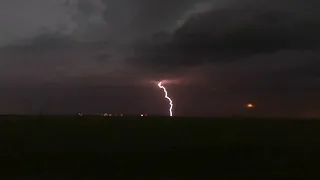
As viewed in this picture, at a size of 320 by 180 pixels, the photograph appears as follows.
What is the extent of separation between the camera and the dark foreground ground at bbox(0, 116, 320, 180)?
26.2m

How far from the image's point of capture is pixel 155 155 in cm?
3155

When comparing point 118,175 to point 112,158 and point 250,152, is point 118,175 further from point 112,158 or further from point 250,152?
point 250,152

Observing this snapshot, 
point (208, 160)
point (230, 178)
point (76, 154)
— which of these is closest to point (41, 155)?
point (76, 154)

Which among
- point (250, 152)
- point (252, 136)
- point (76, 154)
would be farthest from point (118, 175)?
point (252, 136)

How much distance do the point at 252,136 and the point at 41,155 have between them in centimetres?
2113

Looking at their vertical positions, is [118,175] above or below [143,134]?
below

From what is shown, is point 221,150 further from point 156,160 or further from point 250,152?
point 156,160

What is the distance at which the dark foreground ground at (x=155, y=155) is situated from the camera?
26.2 meters

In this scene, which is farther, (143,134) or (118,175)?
(143,134)

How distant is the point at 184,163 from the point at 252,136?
55.0 ft

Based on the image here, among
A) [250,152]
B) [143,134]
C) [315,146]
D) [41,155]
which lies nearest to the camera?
[41,155]

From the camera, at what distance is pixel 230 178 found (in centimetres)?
2508

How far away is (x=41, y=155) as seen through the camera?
103 feet

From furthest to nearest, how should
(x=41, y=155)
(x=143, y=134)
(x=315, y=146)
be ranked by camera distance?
(x=143, y=134)
(x=315, y=146)
(x=41, y=155)
